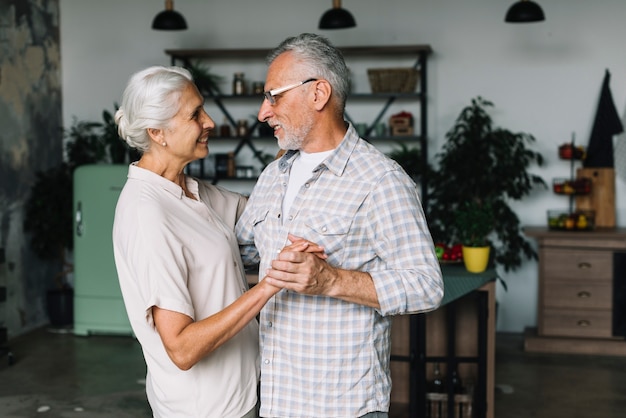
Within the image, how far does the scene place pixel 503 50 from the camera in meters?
7.49

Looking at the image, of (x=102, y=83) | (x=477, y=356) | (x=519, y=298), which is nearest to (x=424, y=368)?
(x=477, y=356)

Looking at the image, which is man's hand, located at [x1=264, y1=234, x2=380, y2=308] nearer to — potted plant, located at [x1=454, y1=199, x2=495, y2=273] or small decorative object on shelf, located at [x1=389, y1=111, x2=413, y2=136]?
potted plant, located at [x1=454, y1=199, x2=495, y2=273]

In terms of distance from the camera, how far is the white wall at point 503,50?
24.2ft

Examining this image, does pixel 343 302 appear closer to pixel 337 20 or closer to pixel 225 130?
pixel 337 20

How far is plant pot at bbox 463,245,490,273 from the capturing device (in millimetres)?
4590

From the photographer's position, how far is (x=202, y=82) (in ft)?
25.2

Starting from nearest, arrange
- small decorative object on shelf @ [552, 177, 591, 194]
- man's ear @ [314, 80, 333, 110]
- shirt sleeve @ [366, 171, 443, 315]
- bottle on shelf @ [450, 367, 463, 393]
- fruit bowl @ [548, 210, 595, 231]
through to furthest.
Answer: shirt sleeve @ [366, 171, 443, 315] < man's ear @ [314, 80, 333, 110] < bottle on shelf @ [450, 367, 463, 393] < fruit bowl @ [548, 210, 595, 231] < small decorative object on shelf @ [552, 177, 591, 194]

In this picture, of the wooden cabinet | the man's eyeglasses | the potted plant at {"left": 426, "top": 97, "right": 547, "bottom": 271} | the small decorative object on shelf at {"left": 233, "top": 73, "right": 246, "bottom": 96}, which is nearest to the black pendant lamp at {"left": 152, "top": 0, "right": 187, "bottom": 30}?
the small decorative object on shelf at {"left": 233, "top": 73, "right": 246, "bottom": 96}

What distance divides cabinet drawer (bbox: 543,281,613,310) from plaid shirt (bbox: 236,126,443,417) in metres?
4.89

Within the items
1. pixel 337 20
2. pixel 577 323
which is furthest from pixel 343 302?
pixel 577 323

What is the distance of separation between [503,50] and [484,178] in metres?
1.38

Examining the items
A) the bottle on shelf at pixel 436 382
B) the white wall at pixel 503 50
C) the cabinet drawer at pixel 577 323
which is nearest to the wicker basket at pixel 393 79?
the white wall at pixel 503 50

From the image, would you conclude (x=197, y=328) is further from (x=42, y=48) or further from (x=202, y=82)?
(x=42, y=48)

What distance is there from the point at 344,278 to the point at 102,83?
264 inches
